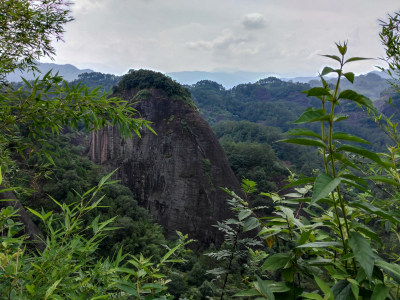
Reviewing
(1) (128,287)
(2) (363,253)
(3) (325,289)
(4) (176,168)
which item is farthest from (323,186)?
(4) (176,168)

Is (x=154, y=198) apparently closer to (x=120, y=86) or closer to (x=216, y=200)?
(x=216, y=200)

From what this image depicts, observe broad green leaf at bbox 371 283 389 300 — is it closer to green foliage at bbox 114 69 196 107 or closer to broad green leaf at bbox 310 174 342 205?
broad green leaf at bbox 310 174 342 205

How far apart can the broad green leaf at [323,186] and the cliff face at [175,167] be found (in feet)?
59.7

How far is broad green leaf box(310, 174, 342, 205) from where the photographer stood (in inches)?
20.7

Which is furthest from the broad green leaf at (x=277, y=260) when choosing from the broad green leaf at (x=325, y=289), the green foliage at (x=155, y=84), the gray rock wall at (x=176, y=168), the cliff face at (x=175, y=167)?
the green foliage at (x=155, y=84)

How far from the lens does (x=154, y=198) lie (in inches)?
794

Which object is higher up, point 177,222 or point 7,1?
point 7,1

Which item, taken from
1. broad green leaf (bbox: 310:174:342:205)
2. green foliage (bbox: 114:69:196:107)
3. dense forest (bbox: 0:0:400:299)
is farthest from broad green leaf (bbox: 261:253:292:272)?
green foliage (bbox: 114:69:196:107)

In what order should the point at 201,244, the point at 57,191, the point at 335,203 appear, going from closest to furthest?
the point at 335,203
the point at 57,191
the point at 201,244

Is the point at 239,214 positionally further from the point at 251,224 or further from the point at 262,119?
the point at 262,119

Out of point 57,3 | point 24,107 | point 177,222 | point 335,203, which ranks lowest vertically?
point 177,222

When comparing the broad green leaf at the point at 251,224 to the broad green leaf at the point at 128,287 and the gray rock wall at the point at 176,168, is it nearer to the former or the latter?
the broad green leaf at the point at 128,287

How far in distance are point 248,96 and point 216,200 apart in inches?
2504

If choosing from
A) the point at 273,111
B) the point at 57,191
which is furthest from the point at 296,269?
the point at 273,111
